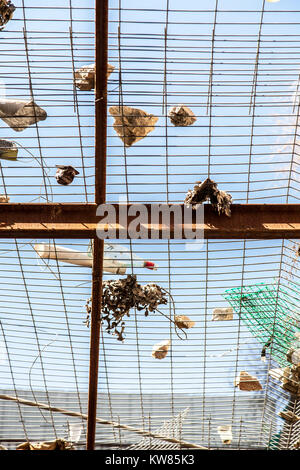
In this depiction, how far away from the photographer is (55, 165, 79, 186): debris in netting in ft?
30.0

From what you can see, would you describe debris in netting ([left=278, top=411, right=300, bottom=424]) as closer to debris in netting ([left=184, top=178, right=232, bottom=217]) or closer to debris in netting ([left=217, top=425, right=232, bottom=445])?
debris in netting ([left=217, top=425, right=232, bottom=445])

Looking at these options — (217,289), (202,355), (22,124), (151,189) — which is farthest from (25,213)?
(202,355)

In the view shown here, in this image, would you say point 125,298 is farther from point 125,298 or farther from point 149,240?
point 149,240

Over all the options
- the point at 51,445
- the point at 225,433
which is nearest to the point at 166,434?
the point at 225,433

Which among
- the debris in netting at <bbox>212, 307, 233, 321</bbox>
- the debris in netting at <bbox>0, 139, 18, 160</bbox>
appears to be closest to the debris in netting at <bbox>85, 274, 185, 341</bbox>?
the debris in netting at <bbox>212, 307, 233, 321</bbox>

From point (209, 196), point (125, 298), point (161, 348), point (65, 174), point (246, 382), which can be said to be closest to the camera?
point (209, 196)

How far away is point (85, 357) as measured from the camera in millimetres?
11383

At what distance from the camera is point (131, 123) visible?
361 inches

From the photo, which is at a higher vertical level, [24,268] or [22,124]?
[22,124]

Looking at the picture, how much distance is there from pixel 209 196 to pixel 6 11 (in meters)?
3.41

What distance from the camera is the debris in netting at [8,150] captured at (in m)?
9.24

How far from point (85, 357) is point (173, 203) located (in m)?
3.62

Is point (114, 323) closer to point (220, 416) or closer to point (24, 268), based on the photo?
point (24, 268)

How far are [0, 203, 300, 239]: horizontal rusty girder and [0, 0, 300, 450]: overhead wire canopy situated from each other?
2 centimetres
